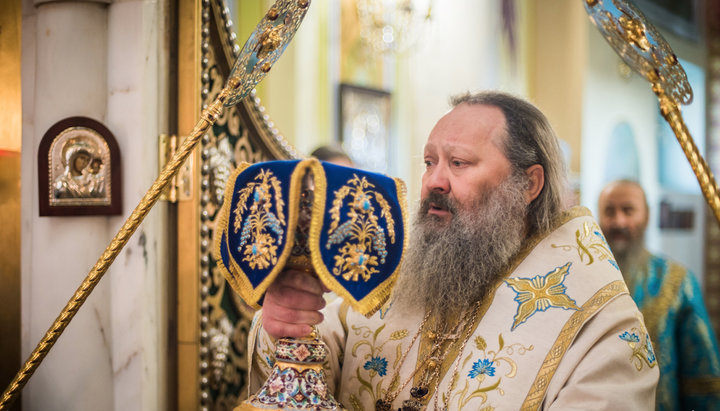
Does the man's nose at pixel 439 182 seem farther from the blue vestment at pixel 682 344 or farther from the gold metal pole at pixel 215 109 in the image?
the blue vestment at pixel 682 344

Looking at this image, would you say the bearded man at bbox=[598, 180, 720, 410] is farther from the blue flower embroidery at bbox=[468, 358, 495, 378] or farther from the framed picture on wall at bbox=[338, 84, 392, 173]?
the framed picture on wall at bbox=[338, 84, 392, 173]

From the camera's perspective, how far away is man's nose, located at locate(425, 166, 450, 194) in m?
2.40

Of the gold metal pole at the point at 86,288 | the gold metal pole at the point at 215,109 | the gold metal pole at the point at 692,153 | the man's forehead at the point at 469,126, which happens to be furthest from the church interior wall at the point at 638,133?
the gold metal pole at the point at 86,288

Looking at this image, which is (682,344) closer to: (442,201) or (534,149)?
(534,149)

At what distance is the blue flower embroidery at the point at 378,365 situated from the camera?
2.37 m

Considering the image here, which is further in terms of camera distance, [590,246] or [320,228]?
[590,246]

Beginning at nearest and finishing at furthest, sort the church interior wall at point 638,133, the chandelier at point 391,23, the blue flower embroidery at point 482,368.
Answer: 1. the blue flower embroidery at point 482,368
2. the chandelier at point 391,23
3. the church interior wall at point 638,133

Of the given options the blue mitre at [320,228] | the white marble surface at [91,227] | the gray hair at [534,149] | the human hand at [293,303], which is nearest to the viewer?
the blue mitre at [320,228]

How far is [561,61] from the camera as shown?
351 inches

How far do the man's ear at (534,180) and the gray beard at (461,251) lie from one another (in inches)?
2.1

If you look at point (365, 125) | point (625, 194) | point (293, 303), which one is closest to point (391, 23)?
point (365, 125)

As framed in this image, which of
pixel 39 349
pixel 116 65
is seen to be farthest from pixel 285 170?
pixel 116 65

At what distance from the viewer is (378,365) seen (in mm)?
2381

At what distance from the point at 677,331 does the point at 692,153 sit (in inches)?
92.8
